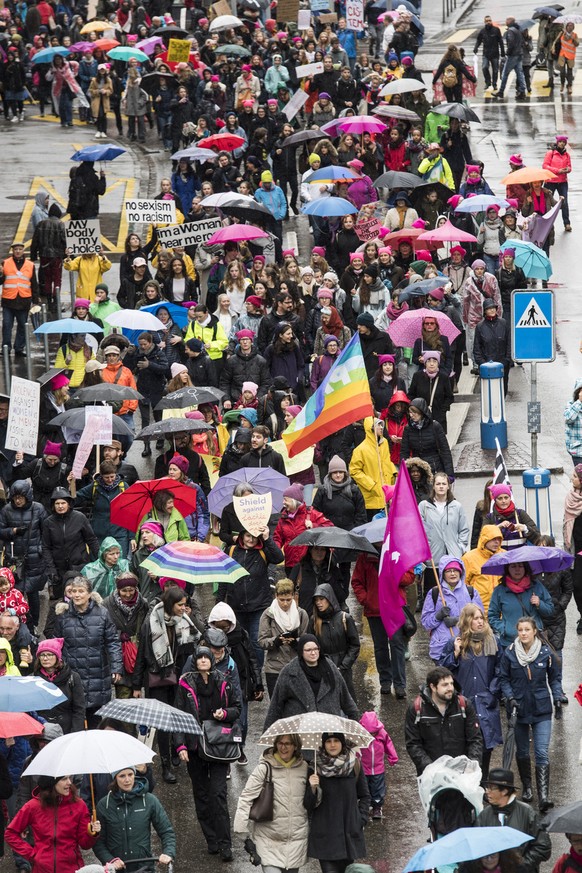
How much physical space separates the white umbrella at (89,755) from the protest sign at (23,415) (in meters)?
7.44

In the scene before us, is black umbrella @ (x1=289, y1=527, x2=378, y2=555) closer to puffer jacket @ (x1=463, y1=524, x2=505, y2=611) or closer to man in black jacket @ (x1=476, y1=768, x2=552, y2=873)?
puffer jacket @ (x1=463, y1=524, x2=505, y2=611)

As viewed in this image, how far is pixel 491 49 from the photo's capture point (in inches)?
1610

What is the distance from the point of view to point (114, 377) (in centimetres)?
2038

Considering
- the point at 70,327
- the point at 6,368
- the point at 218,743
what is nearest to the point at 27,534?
the point at 218,743

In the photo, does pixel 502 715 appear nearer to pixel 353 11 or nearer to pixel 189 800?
pixel 189 800

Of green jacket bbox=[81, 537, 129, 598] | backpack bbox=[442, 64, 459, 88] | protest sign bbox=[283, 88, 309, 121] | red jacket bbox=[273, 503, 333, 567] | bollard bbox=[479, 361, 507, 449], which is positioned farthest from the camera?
protest sign bbox=[283, 88, 309, 121]

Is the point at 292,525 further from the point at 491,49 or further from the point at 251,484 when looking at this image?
the point at 491,49

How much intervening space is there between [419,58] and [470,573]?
31819 millimetres

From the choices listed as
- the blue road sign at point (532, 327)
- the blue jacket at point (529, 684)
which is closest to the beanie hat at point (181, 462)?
the blue road sign at point (532, 327)

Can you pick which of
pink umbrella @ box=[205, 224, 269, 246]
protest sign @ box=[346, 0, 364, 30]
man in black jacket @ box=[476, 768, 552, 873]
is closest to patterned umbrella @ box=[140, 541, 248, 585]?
man in black jacket @ box=[476, 768, 552, 873]

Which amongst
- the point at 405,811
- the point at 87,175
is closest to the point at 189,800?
the point at 405,811

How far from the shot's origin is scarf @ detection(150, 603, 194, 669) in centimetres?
1359

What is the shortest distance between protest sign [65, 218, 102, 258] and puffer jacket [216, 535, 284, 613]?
10.2m

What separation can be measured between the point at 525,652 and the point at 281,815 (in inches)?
95.3
